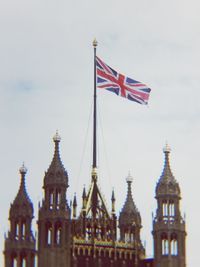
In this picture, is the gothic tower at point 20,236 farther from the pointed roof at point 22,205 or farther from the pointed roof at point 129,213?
the pointed roof at point 129,213

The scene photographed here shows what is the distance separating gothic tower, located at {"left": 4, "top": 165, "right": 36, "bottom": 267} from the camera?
456 ft

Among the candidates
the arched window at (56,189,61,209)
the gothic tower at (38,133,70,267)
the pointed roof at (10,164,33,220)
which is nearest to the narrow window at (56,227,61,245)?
the gothic tower at (38,133,70,267)

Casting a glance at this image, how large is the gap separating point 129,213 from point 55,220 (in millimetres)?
14153

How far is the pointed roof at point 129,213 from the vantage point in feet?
490

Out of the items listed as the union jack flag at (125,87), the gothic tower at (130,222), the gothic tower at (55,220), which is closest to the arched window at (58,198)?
the gothic tower at (55,220)

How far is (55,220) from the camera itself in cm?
13875

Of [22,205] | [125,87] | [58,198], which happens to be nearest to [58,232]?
[58,198]

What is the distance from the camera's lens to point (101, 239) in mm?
140875

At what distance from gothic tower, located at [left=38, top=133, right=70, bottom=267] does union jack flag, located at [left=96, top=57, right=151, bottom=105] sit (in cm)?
843

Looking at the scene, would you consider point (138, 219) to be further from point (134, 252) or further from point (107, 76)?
point (107, 76)

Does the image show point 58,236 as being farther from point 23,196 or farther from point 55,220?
point 23,196

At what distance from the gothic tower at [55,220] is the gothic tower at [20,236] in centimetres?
201

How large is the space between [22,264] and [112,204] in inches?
550

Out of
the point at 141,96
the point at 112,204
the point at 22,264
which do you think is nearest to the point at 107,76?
the point at 141,96
